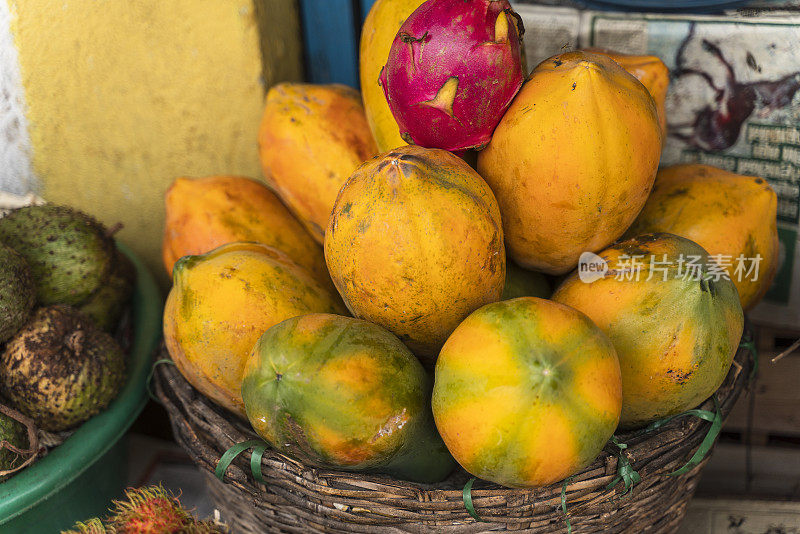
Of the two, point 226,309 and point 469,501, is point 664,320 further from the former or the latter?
point 226,309

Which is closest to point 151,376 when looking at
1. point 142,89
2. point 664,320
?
point 142,89

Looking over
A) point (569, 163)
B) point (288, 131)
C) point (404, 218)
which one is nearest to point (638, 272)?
point (569, 163)

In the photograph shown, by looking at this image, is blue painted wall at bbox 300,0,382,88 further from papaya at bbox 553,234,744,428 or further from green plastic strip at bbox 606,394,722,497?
green plastic strip at bbox 606,394,722,497

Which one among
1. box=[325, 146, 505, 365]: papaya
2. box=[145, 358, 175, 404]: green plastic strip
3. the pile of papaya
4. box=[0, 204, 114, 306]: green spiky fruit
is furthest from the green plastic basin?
box=[325, 146, 505, 365]: papaya

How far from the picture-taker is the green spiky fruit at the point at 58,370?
1176mm

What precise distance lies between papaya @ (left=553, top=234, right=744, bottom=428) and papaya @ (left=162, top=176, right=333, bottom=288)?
1.62ft

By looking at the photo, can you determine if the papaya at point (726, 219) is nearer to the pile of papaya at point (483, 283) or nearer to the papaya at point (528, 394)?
the pile of papaya at point (483, 283)

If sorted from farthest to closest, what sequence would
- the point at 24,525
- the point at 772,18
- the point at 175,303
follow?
the point at 772,18
the point at 24,525
the point at 175,303

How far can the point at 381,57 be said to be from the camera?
1.14 meters

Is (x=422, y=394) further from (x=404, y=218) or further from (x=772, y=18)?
(x=772, y=18)

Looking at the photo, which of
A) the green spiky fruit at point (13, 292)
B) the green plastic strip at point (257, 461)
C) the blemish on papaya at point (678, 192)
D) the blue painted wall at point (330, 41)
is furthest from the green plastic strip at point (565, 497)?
the blue painted wall at point (330, 41)

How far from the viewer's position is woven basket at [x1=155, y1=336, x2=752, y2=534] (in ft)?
3.01

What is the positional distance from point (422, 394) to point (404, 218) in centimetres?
24

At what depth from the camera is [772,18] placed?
1334 millimetres
